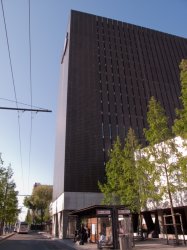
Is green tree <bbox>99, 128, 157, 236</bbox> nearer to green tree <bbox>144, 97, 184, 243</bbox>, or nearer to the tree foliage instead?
the tree foliage

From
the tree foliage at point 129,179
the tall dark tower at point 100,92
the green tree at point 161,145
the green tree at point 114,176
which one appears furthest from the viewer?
the tall dark tower at point 100,92

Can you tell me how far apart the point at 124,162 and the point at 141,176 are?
449 centimetres

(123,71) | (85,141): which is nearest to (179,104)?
(123,71)

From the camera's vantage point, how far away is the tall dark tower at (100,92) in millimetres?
51094

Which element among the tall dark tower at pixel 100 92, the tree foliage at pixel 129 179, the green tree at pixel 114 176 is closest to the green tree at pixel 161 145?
the tree foliage at pixel 129 179

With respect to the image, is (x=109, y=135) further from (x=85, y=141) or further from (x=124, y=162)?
(x=124, y=162)

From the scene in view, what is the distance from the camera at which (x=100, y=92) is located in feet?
202

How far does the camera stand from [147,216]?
38.7 meters

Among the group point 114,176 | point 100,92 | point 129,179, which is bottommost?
point 129,179

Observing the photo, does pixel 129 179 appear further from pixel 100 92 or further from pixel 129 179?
pixel 100 92

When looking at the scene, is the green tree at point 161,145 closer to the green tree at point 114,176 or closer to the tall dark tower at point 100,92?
the green tree at point 114,176

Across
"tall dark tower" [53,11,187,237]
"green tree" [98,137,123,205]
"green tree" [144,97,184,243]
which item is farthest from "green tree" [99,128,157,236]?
"tall dark tower" [53,11,187,237]

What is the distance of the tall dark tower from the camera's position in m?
51.1

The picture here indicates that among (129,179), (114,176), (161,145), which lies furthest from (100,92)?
(161,145)
